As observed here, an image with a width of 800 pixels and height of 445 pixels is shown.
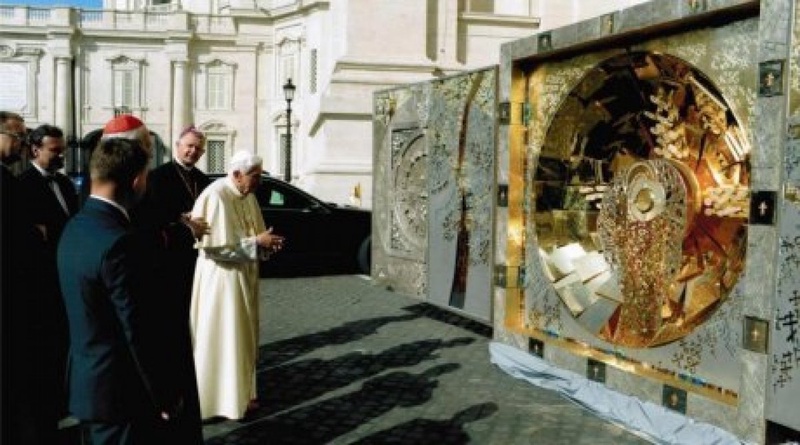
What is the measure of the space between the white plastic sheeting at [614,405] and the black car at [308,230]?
6690 millimetres

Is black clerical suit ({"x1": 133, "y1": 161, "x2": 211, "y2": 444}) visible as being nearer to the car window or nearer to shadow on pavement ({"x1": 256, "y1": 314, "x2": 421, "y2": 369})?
shadow on pavement ({"x1": 256, "y1": 314, "x2": 421, "y2": 369})

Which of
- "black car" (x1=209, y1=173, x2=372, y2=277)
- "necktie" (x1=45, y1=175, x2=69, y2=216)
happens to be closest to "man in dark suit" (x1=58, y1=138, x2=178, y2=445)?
"necktie" (x1=45, y1=175, x2=69, y2=216)

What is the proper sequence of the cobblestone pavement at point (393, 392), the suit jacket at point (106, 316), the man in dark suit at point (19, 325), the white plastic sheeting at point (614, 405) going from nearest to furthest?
the suit jacket at point (106, 316) → the man in dark suit at point (19, 325) → the white plastic sheeting at point (614, 405) → the cobblestone pavement at point (393, 392)

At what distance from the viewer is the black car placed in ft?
43.5

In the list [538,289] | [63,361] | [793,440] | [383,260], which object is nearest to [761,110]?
[793,440]

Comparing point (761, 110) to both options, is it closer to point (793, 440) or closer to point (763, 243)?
point (763, 243)

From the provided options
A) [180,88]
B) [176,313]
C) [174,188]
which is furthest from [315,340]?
[180,88]

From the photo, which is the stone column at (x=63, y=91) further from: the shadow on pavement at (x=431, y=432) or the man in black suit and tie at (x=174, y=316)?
the man in black suit and tie at (x=174, y=316)

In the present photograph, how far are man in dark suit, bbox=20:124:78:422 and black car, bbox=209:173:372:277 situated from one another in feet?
22.5

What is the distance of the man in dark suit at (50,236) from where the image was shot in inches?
162

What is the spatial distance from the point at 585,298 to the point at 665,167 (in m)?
1.34

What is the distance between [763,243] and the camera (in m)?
4.57

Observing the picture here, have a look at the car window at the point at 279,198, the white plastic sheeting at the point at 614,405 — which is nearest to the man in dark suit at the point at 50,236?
the white plastic sheeting at the point at 614,405

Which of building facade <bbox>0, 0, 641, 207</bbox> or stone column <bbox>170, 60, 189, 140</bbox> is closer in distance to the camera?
building facade <bbox>0, 0, 641, 207</bbox>
